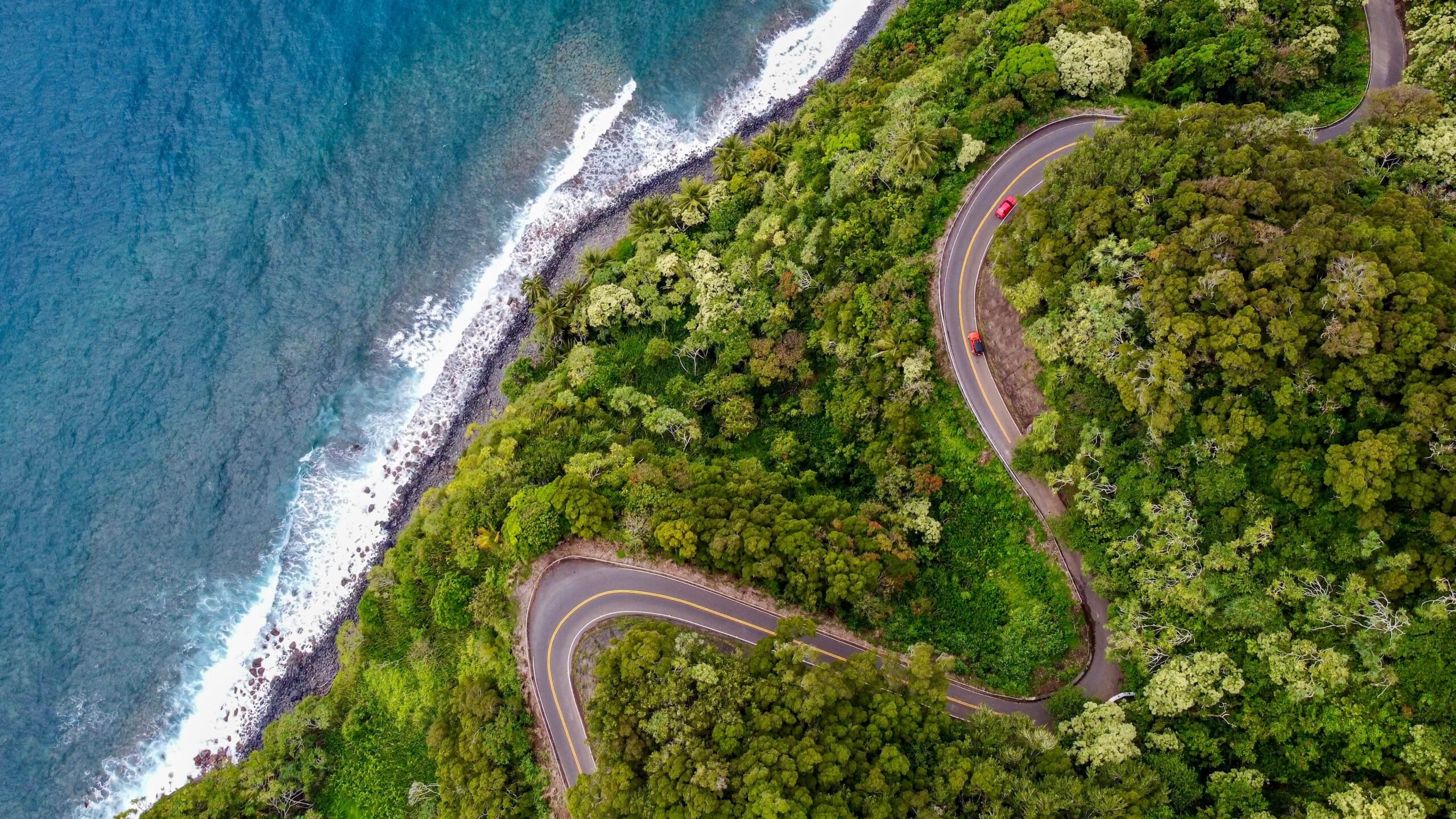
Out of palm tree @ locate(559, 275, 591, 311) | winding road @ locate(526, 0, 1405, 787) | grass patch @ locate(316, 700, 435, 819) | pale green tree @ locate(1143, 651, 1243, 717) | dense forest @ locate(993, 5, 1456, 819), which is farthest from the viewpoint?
palm tree @ locate(559, 275, 591, 311)

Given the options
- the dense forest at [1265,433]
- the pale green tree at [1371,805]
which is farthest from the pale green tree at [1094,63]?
the pale green tree at [1371,805]

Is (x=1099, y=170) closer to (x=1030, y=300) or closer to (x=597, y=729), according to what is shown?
(x=1030, y=300)

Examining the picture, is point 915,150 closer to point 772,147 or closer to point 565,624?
point 772,147

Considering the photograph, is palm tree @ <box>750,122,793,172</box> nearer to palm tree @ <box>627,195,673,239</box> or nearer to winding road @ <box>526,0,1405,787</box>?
palm tree @ <box>627,195,673,239</box>

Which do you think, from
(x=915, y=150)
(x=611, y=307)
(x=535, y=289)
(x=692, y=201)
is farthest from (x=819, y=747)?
(x=692, y=201)

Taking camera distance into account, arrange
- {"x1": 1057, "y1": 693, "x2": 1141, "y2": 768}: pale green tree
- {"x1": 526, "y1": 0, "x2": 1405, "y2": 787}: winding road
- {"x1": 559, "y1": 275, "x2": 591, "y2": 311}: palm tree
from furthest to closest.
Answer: {"x1": 559, "y1": 275, "x2": 591, "y2": 311}: palm tree < {"x1": 526, "y1": 0, "x2": 1405, "y2": 787}: winding road < {"x1": 1057, "y1": 693, "x2": 1141, "y2": 768}: pale green tree

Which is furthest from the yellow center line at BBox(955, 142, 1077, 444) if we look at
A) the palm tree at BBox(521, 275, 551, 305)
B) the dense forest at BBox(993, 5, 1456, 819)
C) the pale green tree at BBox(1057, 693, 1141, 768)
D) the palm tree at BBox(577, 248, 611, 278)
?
the palm tree at BBox(521, 275, 551, 305)

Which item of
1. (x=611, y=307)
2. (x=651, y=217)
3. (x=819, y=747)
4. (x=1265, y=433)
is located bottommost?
(x=819, y=747)
